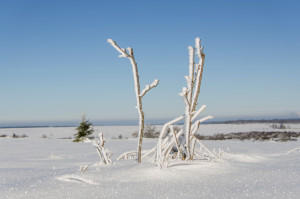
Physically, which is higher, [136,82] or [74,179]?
[136,82]

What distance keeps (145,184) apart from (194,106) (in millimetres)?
749

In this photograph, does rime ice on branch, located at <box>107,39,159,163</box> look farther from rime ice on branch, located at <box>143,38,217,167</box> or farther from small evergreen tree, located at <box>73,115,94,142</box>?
small evergreen tree, located at <box>73,115,94,142</box>

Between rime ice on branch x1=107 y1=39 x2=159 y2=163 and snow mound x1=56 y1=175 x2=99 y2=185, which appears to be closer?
snow mound x1=56 y1=175 x2=99 y2=185

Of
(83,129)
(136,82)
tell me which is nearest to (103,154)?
(136,82)

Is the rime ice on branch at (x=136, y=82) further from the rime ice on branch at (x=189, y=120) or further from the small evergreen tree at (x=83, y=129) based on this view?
the small evergreen tree at (x=83, y=129)

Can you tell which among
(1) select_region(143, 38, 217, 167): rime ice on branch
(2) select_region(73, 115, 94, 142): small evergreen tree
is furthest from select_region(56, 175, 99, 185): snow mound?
(2) select_region(73, 115, 94, 142): small evergreen tree

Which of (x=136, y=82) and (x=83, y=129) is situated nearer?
(x=136, y=82)

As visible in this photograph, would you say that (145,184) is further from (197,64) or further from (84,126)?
(84,126)

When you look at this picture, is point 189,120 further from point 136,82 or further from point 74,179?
point 74,179

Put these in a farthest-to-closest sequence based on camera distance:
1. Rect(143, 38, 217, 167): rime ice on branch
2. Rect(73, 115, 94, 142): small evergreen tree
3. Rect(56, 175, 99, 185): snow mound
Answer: Rect(73, 115, 94, 142): small evergreen tree < Rect(143, 38, 217, 167): rime ice on branch < Rect(56, 175, 99, 185): snow mound

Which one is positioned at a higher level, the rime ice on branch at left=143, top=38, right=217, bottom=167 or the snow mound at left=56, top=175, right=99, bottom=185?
the rime ice on branch at left=143, top=38, right=217, bottom=167

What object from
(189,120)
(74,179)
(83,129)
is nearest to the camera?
(74,179)

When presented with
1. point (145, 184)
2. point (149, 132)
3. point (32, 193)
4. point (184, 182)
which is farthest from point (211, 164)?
point (149, 132)

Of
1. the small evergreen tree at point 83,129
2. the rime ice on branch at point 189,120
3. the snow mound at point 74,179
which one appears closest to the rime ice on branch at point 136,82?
the rime ice on branch at point 189,120
